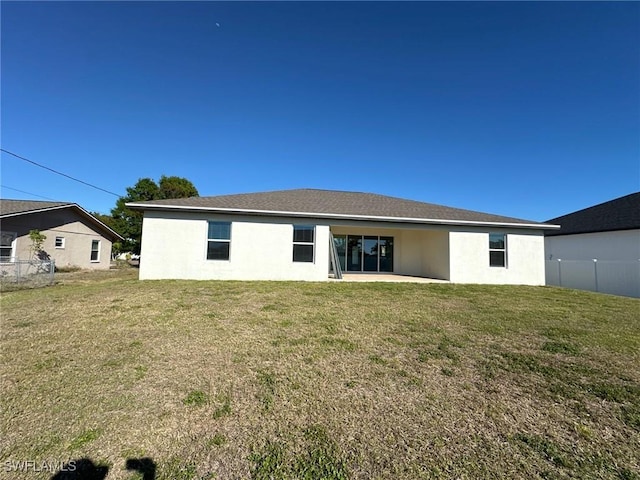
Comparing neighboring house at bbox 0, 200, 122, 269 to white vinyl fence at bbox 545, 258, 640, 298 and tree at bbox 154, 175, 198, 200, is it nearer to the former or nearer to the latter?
tree at bbox 154, 175, 198, 200

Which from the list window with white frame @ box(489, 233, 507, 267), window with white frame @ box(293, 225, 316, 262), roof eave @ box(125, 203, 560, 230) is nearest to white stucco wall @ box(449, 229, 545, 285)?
window with white frame @ box(489, 233, 507, 267)

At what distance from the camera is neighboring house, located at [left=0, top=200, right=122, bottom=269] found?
49.5 ft

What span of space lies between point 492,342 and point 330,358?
2841mm

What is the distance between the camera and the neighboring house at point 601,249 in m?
13.8

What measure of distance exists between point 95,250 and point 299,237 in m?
17.3

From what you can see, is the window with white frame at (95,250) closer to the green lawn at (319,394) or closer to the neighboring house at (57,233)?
the neighboring house at (57,233)

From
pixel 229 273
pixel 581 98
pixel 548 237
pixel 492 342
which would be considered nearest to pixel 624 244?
pixel 548 237

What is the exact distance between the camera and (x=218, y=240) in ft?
37.7

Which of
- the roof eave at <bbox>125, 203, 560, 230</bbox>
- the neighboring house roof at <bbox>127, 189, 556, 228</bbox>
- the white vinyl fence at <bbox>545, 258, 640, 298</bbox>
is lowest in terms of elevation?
the white vinyl fence at <bbox>545, 258, 640, 298</bbox>

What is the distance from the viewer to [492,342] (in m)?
4.95

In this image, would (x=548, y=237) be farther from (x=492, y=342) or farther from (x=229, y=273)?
(x=229, y=273)

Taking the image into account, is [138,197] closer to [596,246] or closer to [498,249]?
[498,249]

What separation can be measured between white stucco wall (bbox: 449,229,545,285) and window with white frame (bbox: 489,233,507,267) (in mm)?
151

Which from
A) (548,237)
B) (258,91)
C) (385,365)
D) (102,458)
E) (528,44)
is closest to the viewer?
(102,458)
